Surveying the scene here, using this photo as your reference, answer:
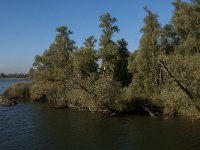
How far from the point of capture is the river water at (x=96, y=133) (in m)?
37.1

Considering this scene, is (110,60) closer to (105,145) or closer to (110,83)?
(110,83)

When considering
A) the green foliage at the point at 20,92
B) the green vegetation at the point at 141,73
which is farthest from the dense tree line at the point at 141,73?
the green foliage at the point at 20,92

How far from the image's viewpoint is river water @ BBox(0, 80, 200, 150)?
122 feet

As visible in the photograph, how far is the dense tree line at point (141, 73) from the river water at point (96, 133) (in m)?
3.71

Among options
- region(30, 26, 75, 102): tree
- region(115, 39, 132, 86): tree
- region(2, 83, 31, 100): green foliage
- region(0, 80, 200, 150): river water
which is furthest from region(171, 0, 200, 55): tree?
region(2, 83, 31, 100): green foliage

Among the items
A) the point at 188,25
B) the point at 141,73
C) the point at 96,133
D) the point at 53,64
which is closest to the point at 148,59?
the point at 141,73

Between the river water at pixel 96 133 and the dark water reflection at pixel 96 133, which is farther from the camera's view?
the dark water reflection at pixel 96 133

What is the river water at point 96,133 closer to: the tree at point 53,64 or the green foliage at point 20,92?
the tree at point 53,64

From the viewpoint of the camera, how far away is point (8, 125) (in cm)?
5116

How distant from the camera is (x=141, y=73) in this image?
65688mm

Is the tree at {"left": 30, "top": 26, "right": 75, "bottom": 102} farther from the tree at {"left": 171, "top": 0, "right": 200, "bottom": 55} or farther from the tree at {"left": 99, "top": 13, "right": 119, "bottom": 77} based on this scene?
the tree at {"left": 171, "top": 0, "right": 200, "bottom": 55}

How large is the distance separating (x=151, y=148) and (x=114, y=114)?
71.8ft

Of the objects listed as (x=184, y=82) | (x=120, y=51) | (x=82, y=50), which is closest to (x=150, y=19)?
(x=120, y=51)

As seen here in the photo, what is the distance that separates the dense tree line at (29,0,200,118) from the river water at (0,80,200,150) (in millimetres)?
3710
